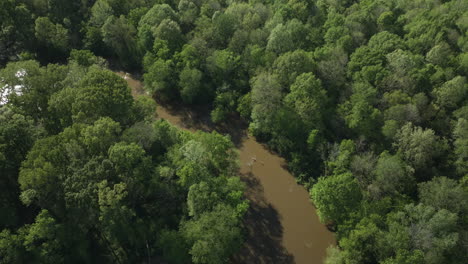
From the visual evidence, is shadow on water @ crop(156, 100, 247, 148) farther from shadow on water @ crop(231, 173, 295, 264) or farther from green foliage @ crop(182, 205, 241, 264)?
Answer: green foliage @ crop(182, 205, 241, 264)

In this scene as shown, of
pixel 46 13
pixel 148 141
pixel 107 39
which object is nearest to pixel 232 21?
pixel 107 39

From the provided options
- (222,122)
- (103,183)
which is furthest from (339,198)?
(103,183)

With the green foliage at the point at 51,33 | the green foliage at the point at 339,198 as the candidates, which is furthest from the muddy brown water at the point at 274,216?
the green foliage at the point at 51,33

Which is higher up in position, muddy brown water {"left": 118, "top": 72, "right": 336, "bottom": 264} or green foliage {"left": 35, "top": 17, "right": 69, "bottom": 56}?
green foliage {"left": 35, "top": 17, "right": 69, "bottom": 56}

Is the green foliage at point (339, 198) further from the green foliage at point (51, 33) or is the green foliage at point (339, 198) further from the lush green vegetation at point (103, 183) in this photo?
the green foliage at point (51, 33)

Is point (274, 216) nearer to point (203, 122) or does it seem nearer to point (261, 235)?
point (261, 235)

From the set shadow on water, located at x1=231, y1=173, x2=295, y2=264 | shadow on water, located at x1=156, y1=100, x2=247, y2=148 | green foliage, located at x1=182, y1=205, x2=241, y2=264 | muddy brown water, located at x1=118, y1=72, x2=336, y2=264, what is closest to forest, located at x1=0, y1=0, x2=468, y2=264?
green foliage, located at x1=182, y1=205, x2=241, y2=264

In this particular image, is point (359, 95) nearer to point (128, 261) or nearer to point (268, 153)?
point (268, 153)
